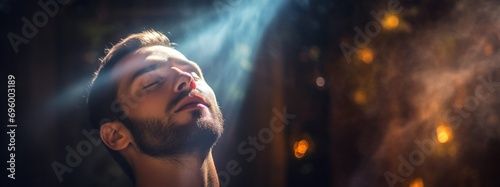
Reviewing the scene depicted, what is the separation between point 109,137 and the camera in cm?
263

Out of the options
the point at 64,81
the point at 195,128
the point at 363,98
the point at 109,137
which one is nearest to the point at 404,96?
the point at 363,98

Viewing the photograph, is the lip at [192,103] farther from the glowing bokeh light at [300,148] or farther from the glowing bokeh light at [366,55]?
the glowing bokeh light at [366,55]

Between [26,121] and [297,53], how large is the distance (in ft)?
5.10

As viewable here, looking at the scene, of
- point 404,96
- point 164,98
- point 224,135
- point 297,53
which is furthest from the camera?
point 404,96

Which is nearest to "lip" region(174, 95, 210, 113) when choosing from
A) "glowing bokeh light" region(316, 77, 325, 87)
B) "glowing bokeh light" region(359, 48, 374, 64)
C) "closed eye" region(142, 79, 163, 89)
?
"closed eye" region(142, 79, 163, 89)

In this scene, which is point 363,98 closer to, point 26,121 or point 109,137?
point 109,137

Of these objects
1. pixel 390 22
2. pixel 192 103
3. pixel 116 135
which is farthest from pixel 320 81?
pixel 116 135

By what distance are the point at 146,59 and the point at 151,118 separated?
312mm

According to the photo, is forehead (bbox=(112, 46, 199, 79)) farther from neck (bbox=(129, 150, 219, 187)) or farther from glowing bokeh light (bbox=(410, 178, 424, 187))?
glowing bokeh light (bbox=(410, 178, 424, 187))

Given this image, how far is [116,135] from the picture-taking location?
2.61 m

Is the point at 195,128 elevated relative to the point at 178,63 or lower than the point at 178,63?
lower

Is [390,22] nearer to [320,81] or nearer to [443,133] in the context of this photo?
[320,81]

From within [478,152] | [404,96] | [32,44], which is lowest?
[478,152]

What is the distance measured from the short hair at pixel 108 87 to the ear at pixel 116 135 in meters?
0.03
